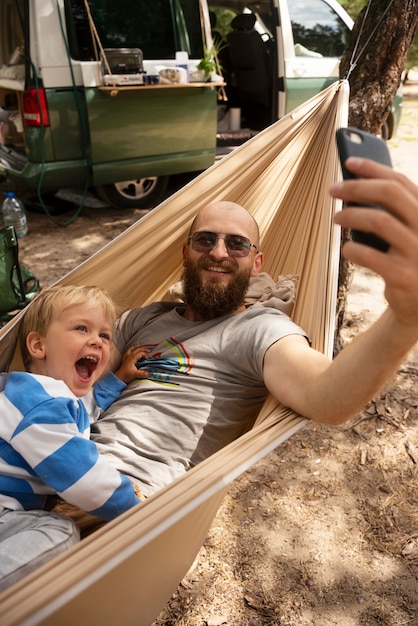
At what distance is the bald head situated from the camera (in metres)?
1.79

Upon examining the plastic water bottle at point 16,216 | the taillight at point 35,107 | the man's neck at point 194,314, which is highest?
the taillight at point 35,107

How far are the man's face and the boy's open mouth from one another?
0.42 metres

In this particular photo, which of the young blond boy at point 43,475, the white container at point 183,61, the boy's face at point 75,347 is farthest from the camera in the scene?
the white container at point 183,61

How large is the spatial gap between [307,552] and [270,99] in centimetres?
471

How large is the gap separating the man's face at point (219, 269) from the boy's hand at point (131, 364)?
21cm

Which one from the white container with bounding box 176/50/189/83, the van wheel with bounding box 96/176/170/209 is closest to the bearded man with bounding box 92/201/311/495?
the white container with bounding box 176/50/189/83

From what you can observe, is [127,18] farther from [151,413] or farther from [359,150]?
[359,150]

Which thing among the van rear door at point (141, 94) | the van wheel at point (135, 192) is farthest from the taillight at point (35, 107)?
the van wheel at point (135, 192)

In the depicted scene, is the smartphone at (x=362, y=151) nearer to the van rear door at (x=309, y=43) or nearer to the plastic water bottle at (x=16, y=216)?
the plastic water bottle at (x=16, y=216)

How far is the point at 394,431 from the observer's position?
7.55ft

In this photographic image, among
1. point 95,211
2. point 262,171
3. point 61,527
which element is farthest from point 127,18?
point 61,527

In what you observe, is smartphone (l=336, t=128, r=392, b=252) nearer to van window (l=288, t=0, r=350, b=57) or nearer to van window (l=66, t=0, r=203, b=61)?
van window (l=66, t=0, r=203, b=61)

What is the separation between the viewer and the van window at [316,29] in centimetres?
498

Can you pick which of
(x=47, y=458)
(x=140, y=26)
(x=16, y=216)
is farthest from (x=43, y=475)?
(x=140, y=26)
